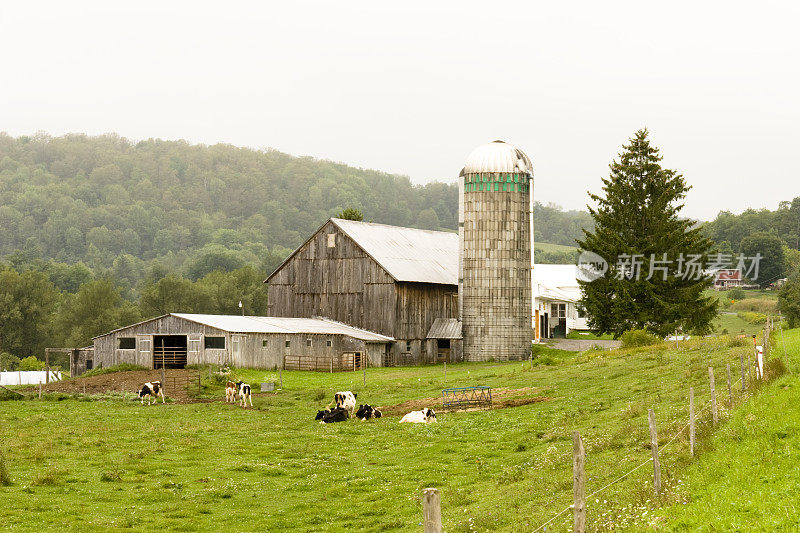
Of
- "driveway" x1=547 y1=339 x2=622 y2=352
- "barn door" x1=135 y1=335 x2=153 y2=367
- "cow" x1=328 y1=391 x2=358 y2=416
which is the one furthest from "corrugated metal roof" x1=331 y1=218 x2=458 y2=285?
"cow" x1=328 y1=391 x2=358 y2=416

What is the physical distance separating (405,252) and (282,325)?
15.8m

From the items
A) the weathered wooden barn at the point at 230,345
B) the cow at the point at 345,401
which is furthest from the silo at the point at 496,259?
the cow at the point at 345,401

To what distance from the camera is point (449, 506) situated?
20.7 metres

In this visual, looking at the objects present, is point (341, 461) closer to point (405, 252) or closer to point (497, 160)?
point (497, 160)

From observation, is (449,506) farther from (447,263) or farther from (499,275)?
(447,263)

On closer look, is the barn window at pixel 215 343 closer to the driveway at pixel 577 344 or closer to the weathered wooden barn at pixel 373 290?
the weathered wooden barn at pixel 373 290

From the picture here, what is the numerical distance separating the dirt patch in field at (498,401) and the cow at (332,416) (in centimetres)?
230

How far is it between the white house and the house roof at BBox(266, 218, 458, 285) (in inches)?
379

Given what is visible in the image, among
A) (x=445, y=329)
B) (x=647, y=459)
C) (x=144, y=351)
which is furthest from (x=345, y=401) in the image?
(x=445, y=329)

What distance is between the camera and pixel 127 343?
64.1 meters

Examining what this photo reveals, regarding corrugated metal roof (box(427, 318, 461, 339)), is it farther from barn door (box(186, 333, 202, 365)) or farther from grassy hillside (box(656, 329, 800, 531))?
grassy hillside (box(656, 329, 800, 531))

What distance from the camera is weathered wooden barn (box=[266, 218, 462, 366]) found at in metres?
72.8

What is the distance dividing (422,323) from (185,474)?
5011 centimetres

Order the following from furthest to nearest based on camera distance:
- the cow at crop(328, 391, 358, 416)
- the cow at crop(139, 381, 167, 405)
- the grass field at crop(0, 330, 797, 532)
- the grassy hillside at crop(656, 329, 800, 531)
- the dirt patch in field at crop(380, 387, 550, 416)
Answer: the cow at crop(139, 381, 167, 405) → the cow at crop(328, 391, 358, 416) → the dirt patch in field at crop(380, 387, 550, 416) → the grass field at crop(0, 330, 797, 532) → the grassy hillside at crop(656, 329, 800, 531)
